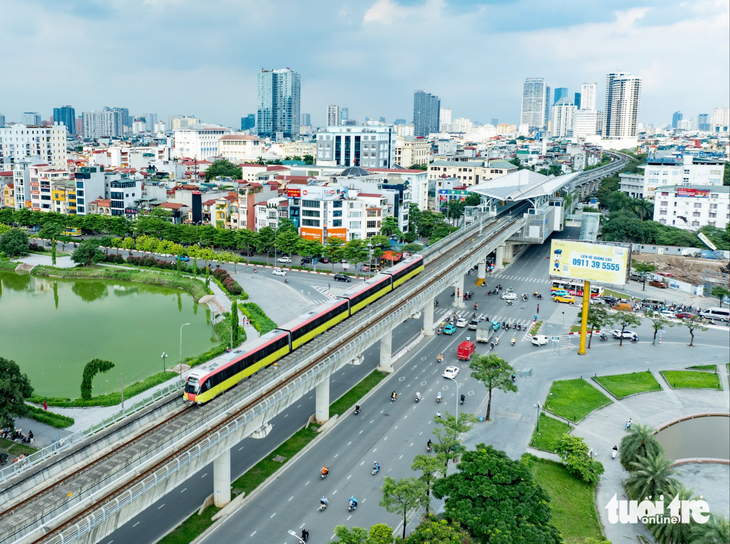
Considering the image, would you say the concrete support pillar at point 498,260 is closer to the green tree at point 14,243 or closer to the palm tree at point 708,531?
the palm tree at point 708,531

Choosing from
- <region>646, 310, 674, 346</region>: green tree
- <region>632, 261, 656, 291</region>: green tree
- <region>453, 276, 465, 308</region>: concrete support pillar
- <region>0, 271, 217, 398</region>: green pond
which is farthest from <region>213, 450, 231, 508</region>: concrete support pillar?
<region>632, 261, 656, 291</region>: green tree

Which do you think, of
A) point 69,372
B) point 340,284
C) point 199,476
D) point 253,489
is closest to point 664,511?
point 253,489

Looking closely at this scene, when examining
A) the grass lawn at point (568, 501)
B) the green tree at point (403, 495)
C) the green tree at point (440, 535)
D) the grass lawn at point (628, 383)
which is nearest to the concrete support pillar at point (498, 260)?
the grass lawn at point (628, 383)

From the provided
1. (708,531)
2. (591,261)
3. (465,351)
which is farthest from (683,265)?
(708,531)

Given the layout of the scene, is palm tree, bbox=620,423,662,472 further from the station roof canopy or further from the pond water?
the station roof canopy

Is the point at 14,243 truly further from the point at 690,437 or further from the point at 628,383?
the point at 690,437
